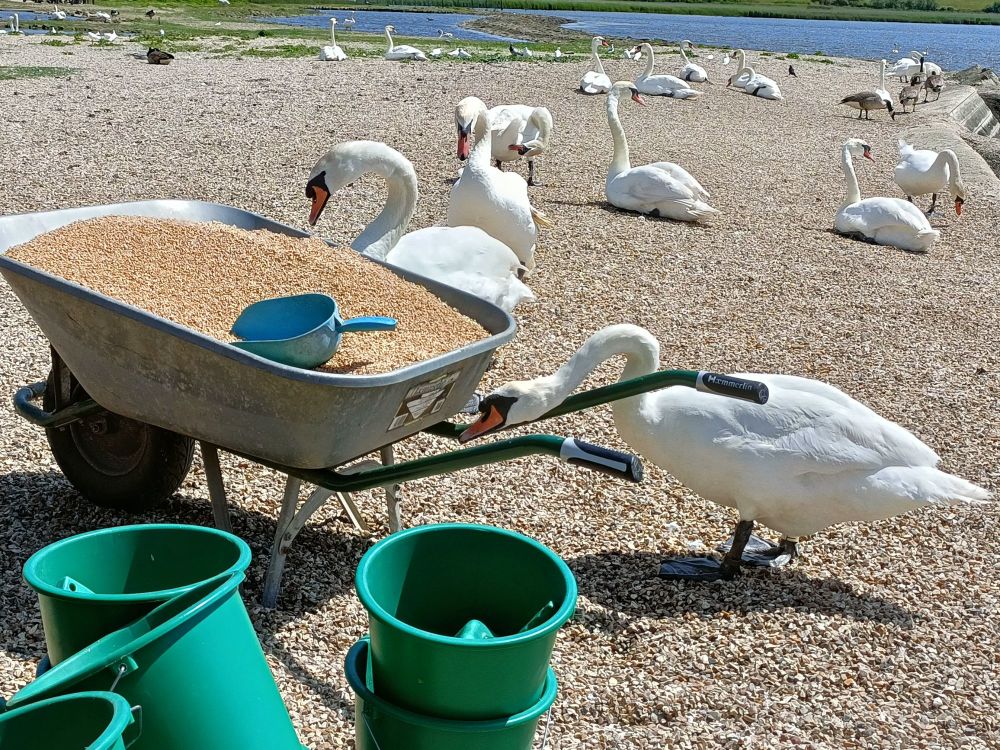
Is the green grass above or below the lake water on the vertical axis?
below

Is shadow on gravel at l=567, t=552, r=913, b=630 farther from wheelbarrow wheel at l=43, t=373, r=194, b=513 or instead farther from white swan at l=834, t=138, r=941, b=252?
white swan at l=834, t=138, r=941, b=252

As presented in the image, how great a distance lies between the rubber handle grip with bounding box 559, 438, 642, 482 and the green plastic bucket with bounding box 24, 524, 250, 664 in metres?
0.92

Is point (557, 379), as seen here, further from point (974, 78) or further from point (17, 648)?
point (974, 78)

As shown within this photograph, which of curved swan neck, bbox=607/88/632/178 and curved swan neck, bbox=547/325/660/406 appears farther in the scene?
curved swan neck, bbox=607/88/632/178

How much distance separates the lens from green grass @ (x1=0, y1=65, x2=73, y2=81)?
1748cm

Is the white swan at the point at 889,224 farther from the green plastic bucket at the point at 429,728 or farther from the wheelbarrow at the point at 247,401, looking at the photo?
the green plastic bucket at the point at 429,728

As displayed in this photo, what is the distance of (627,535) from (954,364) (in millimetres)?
3824

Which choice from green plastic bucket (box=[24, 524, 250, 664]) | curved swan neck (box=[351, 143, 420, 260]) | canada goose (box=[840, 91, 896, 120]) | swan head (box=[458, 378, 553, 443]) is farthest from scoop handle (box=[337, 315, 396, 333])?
canada goose (box=[840, 91, 896, 120])

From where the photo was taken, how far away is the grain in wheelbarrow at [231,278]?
3.67 m

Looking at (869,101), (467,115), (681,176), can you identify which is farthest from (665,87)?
(467,115)

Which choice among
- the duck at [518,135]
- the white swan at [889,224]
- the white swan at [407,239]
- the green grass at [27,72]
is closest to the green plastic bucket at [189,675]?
the white swan at [407,239]

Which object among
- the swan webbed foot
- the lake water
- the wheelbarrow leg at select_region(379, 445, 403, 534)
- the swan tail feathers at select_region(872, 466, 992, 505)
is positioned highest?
the lake water

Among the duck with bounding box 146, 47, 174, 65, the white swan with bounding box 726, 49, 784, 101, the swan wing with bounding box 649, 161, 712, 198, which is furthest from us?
the white swan with bounding box 726, 49, 784, 101

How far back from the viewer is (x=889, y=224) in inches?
418
